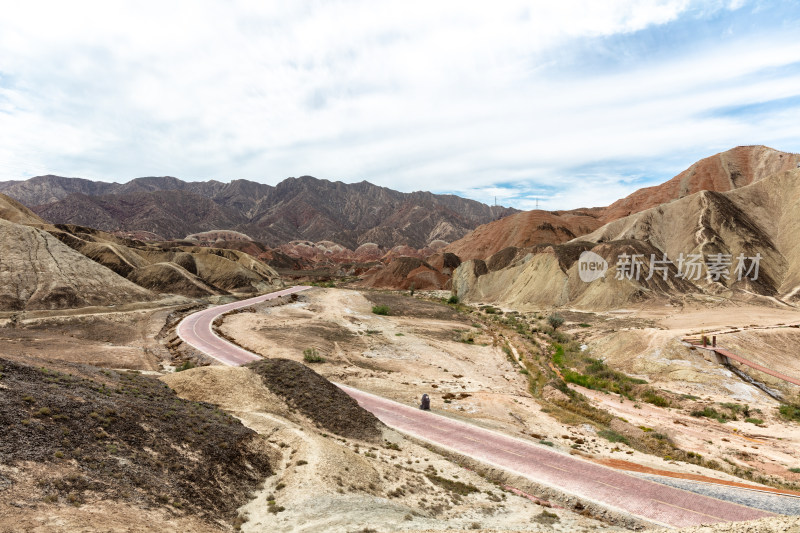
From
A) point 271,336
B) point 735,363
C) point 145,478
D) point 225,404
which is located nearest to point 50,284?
point 271,336

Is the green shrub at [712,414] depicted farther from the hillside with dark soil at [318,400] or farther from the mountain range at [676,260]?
the mountain range at [676,260]

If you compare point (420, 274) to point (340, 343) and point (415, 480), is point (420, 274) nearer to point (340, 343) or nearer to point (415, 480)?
point (340, 343)

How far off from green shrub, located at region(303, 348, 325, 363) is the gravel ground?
24.7 metres

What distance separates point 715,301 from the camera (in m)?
59.7

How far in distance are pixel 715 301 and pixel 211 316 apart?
71.5 meters

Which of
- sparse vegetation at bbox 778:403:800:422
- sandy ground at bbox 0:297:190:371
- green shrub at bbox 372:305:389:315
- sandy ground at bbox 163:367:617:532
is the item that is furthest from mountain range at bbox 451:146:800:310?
sandy ground at bbox 0:297:190:371

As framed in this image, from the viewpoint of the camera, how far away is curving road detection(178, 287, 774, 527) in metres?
13.8

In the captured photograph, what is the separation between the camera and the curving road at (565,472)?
45.3 ft

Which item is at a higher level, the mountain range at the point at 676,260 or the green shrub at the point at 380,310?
the mountain range at the point at 676,260

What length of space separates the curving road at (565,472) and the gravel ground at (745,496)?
13.5 inches

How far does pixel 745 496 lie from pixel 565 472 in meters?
6.05

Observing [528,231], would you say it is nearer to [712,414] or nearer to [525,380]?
[525,380]

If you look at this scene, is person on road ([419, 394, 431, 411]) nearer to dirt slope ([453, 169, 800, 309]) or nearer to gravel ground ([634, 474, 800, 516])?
gravel ground ([634, 474, 800, 516])

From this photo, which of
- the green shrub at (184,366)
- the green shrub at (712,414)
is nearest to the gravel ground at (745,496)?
the green shrub at (712,414)
